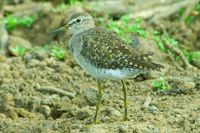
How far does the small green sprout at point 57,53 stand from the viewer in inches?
455

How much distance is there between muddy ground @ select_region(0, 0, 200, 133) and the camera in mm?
8359

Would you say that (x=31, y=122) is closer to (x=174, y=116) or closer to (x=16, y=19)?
(x=174, y=116)

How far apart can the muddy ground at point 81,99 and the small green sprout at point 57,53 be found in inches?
3.1

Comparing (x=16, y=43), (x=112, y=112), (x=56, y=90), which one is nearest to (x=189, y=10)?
(x=16, y=43)

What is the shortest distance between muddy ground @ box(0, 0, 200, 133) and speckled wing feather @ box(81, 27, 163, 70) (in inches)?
27.4

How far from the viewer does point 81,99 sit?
32.3ft

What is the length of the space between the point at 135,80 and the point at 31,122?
2.22 metres

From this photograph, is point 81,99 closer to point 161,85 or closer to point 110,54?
point 161,85

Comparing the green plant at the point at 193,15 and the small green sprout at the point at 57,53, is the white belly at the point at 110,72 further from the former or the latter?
the green plant at the point at 193,15

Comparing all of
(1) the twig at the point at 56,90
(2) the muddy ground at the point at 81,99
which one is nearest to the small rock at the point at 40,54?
(2) the muddy ground at the point at 81,99

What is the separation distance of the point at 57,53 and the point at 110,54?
10.7 feet

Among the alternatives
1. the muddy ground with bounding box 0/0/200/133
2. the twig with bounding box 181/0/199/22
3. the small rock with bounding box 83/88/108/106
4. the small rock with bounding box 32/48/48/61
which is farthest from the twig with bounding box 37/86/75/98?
the twig with bounding box 181/0/199/22

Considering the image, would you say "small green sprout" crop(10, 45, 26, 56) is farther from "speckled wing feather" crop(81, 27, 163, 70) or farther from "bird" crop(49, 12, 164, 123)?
"speckled wing feather" crop(81, 27, 163, 70)

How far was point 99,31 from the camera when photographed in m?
8.84
